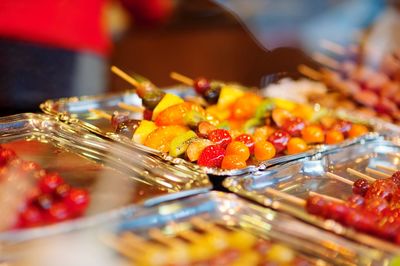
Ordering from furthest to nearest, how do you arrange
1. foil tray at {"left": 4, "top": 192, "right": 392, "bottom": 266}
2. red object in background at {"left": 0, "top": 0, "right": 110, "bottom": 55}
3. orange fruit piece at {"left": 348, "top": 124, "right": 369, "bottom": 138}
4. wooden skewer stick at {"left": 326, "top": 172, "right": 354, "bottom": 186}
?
1. red object in background at {"left": 0, "top": 0, "right": 110, "bottom": 55}
2. orange fruit piece at {"left": 348, "top": 124, "right": 369, "bottom": 138}
3. wooden skewer stick at {"left": 326, "top": 172, "right": 354, "bottom": 186}
4. foil tray at {"left": 4, "top": 192, "right": 392, "bottom": 266}

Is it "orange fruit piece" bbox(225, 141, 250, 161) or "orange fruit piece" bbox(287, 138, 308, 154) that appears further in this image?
"orange fruit piece" bbox(287, 138, 308, 154)

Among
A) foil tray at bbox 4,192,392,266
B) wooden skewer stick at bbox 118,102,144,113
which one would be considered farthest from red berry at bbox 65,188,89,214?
wooden skewer stick at bbox 118,102,144,113

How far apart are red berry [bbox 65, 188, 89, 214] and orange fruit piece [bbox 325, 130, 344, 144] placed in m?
1.21

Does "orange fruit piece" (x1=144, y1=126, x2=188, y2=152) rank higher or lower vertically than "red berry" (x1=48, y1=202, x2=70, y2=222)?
higher

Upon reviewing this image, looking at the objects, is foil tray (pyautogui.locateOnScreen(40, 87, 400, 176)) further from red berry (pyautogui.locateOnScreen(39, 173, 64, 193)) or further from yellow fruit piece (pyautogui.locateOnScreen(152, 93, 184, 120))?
red berry (pyautogui.locateOnScreen(39, 173, 64, 193))

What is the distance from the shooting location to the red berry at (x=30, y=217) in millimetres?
1758

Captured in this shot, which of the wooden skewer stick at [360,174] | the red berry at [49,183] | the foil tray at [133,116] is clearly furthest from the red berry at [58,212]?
the wooden skewer stick at [360,174]

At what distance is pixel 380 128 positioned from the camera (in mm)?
2979

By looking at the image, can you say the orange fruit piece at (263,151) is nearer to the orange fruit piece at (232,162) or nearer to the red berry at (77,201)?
the orange fruit piece at (232,162)

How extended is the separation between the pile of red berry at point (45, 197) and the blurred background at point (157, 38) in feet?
4.30

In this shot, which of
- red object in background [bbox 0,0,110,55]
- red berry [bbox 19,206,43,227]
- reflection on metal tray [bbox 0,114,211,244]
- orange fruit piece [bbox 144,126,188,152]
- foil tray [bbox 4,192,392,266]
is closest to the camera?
foil tray [bbox 4,192,392,266]

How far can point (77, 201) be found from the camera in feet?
6.19

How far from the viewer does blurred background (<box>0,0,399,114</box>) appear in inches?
153

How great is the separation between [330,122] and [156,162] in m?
0.95
